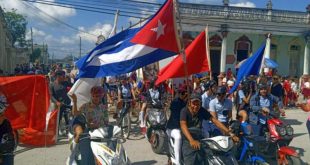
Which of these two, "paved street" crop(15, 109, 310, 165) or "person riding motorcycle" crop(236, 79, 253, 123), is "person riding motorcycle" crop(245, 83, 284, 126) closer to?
"person riding motorcycle" crop(236, 79, 253, 123)

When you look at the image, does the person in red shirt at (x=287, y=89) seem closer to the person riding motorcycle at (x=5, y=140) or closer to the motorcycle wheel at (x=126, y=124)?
the motorcycle wheel at (x=126, y=124)

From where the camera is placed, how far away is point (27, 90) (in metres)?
9.29

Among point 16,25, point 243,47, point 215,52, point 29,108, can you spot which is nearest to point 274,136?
point 29,108

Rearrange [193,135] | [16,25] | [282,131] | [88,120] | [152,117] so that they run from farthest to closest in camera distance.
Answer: [16,25], [152,117], [282,131], [88,120], [193,135]

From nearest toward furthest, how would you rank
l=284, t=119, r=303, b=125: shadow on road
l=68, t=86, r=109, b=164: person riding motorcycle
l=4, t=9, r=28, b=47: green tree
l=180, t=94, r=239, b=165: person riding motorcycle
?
→ l=180, t=94, r=239, b=165: person riding motorcycle
l=68, t=86, r=109, b=164: person riding motorcycle
l=284, t=119, r=303, b=125: shadow on road
l=4, t=9, r=28, b=47: green tree

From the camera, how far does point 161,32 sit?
6.45 metres

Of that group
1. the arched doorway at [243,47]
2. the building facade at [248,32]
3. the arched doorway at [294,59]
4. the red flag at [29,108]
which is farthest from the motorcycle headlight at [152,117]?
the arched doorway at [294,59]

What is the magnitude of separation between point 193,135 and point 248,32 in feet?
72.4

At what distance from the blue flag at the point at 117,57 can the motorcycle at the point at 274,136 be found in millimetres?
2174

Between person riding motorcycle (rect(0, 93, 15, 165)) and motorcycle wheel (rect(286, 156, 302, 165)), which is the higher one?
person riding motorcycle (rect(0, 93, 15, 165))

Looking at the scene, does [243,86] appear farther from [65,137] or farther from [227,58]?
[227,58]

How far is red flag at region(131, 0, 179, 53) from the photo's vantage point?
635cm

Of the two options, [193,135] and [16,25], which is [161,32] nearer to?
[193,135]

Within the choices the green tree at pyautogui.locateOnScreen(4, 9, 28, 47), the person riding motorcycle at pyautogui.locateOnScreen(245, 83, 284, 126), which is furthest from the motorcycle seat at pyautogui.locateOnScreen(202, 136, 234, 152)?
the green tree at pyautogui.locateOnScreen(4, 9, 28, 47)
